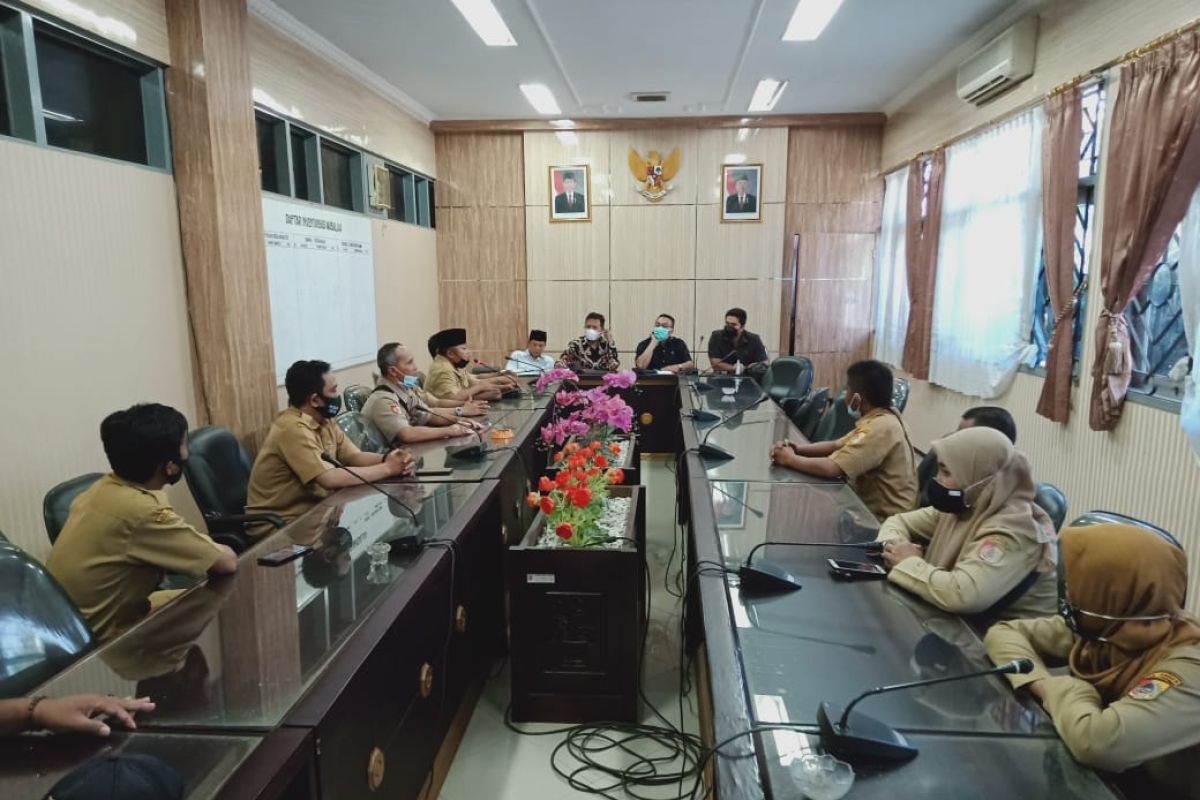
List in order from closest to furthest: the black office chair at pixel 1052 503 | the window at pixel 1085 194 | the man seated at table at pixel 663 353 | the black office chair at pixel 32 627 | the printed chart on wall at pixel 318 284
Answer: the black office chair at pixel 32 627 < the black office chair at pixel 1052 503 < the window at pixel 1085 194 < the printed chart on wall at pixel 318 284 < the man seated at table at pixel 663 353

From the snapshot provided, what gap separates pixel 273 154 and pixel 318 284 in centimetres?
84

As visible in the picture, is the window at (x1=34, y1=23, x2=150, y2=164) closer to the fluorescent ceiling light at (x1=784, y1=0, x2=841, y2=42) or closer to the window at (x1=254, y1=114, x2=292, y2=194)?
the window at (x1=254, y1=114, x2=292, y2=194)

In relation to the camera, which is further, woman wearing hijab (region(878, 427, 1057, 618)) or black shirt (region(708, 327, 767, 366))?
black shirt (region(708, 327, 767, 366))

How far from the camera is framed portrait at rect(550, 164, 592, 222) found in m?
7.11

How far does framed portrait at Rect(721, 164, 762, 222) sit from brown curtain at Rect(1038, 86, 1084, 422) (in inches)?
130

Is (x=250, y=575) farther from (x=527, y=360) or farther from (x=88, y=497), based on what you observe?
(x=527, y=360)

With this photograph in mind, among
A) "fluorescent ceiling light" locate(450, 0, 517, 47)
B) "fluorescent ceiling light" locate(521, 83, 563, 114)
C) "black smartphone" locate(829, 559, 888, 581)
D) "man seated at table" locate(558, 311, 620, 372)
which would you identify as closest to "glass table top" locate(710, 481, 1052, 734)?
"black smartphone" locate(829, 559, 888, 581)

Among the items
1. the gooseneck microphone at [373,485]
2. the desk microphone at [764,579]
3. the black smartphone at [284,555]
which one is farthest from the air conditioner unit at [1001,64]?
the black smartphone at [284,555]

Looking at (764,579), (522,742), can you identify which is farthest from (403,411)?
(764,579)

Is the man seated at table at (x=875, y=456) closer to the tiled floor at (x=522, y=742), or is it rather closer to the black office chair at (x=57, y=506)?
the tiled floor at (x=522, y=742)

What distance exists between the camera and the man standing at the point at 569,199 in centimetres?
712

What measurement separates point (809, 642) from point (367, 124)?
543cm

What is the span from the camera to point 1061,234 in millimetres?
3723

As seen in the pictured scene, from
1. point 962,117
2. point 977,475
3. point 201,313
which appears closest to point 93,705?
point 977,475
